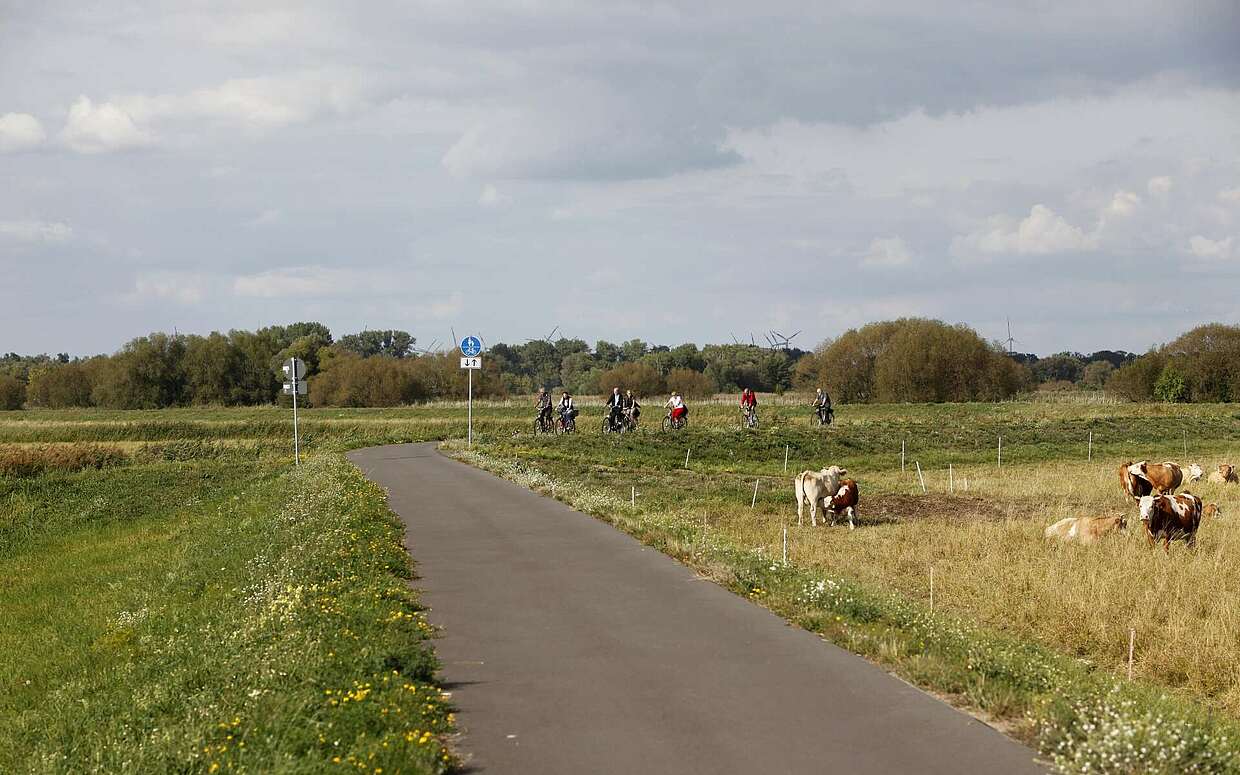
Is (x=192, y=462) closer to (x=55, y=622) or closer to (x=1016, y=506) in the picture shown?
(x=55, y=622)

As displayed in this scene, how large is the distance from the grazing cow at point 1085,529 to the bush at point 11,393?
13129cm

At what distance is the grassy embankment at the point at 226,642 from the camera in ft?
23.6

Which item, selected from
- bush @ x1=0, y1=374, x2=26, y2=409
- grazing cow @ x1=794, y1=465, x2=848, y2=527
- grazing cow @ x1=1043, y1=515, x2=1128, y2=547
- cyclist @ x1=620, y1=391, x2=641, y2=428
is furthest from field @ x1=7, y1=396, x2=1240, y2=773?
bush @ x1=0, y1=374, x2=26, y2=409

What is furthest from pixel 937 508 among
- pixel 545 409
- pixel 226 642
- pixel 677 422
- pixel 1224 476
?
pixel 545 409

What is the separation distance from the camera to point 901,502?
27.1m

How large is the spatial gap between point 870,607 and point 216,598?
8714mm

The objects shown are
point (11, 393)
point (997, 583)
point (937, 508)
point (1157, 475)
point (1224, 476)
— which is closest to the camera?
point (997, 583)

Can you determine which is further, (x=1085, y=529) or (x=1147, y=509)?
(x=1085, y=529)

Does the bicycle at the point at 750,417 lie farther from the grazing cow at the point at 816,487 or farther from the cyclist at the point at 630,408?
the grazing cow at the point at 816,487

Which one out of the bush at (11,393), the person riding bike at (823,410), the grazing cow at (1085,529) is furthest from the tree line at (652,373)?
the grazing cow at (1085,529)

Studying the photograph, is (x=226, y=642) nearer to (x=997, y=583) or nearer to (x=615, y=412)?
(x=997, y=583)

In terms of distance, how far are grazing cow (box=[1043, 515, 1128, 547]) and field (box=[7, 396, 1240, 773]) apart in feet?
0.96

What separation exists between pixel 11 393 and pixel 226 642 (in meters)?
136

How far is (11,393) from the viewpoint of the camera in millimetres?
128500
